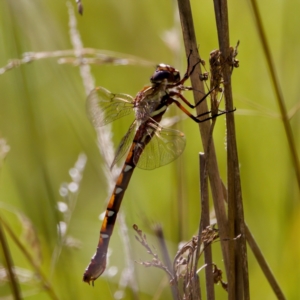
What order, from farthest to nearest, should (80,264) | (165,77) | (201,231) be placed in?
(80,264)
(165,77)
(201,231)

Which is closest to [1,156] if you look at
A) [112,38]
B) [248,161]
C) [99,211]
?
[248,161]

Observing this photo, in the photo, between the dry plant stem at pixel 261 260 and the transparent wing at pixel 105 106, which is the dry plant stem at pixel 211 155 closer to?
the dry plant stem at pixel 261 260

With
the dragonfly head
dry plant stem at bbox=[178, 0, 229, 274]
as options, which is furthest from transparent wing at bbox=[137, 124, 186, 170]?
dry plant stem at bbox=[178, 0, 229, 274]

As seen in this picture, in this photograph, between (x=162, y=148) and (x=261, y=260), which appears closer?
(x=261, y=260)

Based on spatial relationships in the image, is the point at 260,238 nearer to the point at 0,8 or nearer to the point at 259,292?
the point at 259,292

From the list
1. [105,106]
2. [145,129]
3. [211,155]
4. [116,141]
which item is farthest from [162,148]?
[116,141]

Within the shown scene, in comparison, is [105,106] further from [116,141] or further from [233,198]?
[233,198]
